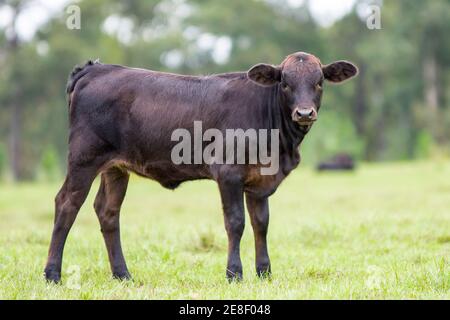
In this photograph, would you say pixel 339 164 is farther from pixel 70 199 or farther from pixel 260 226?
pixel 70 199

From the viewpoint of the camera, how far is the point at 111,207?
24.4ft

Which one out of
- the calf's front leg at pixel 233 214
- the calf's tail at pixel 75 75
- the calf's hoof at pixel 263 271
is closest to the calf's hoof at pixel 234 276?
the calf's front leg at pixel 233 214

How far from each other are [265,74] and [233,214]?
1336 millimetres

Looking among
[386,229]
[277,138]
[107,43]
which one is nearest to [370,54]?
[107,43]

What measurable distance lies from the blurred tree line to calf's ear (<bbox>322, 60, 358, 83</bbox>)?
26.4m

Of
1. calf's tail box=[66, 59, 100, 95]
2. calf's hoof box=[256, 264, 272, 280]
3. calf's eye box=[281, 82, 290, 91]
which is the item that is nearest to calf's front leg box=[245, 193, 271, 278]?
calf's hoof box=[256, 264, 272, 280]

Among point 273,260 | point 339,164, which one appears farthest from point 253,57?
point 273,260

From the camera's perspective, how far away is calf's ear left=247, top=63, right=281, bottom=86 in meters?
6.86

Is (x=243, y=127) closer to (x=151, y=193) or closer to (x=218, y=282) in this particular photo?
(x=218, y=282)

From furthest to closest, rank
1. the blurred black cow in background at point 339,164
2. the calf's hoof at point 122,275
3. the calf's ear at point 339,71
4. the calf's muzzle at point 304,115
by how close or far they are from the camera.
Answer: the blurred black cow in background at point 339,164, the calf's ear at point 339,71, the calf's hoof at point 122,275, the calf's muzzle at point 304,115

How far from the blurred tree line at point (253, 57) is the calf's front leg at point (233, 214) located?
89.8ft

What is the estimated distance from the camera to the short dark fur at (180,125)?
266 inches

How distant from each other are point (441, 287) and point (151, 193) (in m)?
17.5

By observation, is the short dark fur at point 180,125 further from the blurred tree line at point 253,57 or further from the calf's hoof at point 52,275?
the blurred tree line at point 253,57
